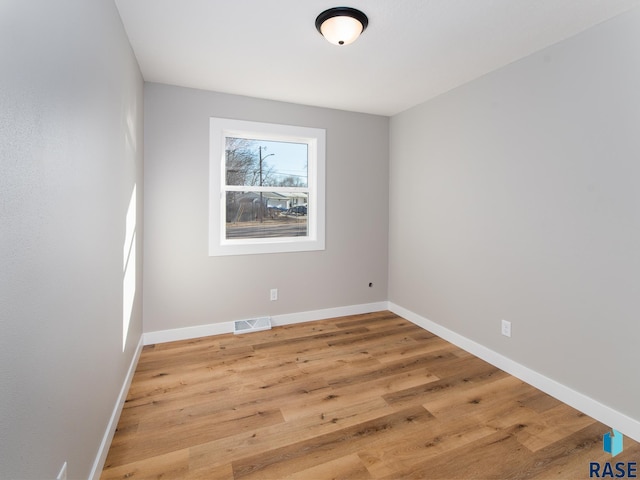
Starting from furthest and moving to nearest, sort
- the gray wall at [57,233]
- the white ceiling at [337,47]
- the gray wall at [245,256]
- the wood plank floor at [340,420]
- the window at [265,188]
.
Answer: the window at [265,188] → the gray wall at [245,256] → the white ceiling at [337,47] → the wood plank floor at [340,420] → the gray wall at [57,233]

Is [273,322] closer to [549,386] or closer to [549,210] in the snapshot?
[549,386]

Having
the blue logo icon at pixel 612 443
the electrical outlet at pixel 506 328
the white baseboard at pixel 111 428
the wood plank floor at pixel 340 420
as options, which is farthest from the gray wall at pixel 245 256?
the blue logo icon at pixel 612 443

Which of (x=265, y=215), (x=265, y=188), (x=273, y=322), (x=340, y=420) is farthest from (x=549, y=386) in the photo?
(x=265, y=188)

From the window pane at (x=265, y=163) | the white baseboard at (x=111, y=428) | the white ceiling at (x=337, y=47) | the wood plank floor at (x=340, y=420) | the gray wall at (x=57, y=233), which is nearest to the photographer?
the gray wall at (x=57, y=233)

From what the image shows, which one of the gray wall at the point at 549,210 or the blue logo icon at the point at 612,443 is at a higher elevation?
the gray wall at the point at 549,210

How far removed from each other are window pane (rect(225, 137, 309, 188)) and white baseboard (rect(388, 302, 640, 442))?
2.25m

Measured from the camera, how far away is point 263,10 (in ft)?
6.21

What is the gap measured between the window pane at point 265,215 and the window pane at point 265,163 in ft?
0.48

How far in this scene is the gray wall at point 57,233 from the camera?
0.82 m

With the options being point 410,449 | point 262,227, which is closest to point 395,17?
point 262,227

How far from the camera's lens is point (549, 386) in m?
2.27

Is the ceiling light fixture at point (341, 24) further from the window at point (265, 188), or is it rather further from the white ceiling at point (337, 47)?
the window at point (265, 188)

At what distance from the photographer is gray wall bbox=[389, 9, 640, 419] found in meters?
1.89

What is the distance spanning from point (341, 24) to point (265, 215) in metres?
2.09
